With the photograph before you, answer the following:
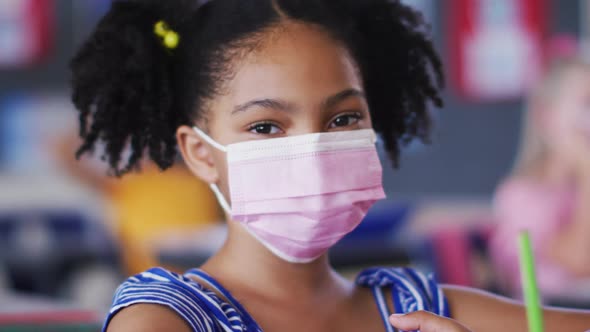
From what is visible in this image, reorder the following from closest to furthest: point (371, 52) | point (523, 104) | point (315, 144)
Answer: point (315, 144), point (371, 52), point (523, 104)

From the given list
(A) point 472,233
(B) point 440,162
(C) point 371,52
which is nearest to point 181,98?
(C) point 371,52

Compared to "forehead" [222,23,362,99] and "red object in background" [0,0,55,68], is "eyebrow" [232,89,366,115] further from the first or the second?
"red object in background" [0,0,55,68]

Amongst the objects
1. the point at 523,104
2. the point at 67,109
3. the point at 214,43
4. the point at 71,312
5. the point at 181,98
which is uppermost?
the point at 214,43

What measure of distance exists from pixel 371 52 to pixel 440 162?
409cm

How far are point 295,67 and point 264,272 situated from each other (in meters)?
0.33

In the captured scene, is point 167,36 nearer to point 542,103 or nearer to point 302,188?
point 302,188

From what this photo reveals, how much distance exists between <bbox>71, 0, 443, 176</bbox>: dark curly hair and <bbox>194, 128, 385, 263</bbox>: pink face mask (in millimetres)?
148

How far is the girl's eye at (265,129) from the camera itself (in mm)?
1312

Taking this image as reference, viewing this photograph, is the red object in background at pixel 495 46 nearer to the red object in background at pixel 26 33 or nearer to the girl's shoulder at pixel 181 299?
the red object in background at pixel 26 33

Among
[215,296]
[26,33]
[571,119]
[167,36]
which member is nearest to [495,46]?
[571,119]

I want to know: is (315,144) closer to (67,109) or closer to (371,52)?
(371,52)

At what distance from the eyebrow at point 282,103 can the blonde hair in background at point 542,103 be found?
2.48 meters

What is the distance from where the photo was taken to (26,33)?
5.63m

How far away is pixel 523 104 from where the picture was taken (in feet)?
18.2
